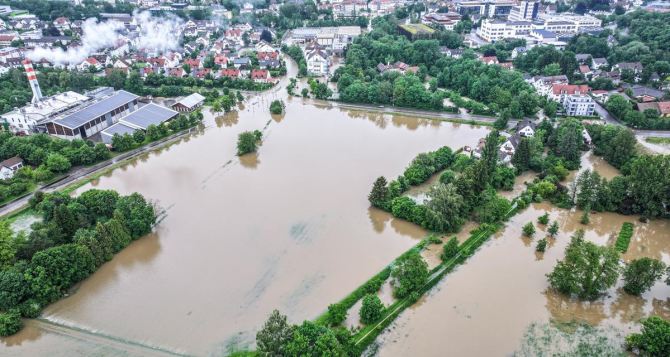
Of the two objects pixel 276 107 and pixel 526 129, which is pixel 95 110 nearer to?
Result: pixel 276 107

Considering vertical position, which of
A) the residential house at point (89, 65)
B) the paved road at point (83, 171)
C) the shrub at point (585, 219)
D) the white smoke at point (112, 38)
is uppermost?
the white smoke at point (112, 38)

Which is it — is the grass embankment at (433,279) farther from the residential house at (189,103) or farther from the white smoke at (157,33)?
the white smoke at (157,33)

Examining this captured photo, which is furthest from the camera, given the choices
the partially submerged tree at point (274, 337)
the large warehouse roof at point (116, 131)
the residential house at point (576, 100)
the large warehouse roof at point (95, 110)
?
the residential house at point (576, 100)

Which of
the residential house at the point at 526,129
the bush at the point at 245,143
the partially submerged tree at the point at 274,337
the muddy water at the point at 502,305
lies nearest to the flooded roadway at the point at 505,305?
the muddy water at the point at 502,305

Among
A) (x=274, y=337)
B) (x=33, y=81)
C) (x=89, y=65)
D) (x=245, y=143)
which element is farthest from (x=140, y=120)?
(x=274, y=337)

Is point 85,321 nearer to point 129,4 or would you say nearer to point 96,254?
point 96,254

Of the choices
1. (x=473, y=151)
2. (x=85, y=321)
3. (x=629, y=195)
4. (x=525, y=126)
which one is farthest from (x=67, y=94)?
(x=629, y=195)
